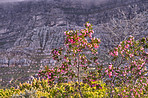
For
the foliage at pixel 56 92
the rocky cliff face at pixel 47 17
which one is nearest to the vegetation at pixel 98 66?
the foliage at pixel 56 92

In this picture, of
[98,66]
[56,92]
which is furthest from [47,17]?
[98,66]

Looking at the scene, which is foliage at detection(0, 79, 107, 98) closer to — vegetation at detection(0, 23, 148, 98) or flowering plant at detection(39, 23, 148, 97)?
vegetation at detection(0, 23, 148, 98)

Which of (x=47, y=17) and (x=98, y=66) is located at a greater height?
(x=47, y=17)

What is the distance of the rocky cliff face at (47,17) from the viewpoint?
375ft

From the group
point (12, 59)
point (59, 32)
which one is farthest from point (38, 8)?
point (12, 59)

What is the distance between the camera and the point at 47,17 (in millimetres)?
145125

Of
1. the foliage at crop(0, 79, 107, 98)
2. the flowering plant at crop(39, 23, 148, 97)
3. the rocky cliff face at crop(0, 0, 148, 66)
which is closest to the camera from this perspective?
the flowering plant at crop(39, 23, 148, 97)

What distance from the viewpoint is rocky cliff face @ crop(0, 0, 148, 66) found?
11438 cm

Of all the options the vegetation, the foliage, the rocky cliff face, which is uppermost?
the rocky cliff face

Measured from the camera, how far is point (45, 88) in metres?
7.91

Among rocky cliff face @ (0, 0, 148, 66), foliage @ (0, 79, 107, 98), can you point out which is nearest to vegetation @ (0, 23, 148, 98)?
foliage @ (0, 79, 107, 98)

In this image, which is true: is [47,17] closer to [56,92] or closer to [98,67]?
[56,92]

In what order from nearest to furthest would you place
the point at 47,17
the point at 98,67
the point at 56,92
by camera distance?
the point at 98,67
the point at 56,92
the point at 47,17

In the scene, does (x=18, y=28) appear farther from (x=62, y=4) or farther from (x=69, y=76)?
(x=69, y=76)
